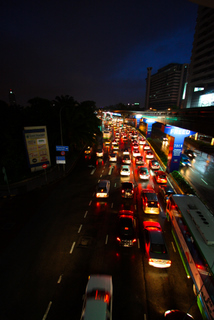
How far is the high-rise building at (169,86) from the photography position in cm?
14062

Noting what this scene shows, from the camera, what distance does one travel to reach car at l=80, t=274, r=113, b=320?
19.2 feet

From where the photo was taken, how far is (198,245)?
735 centimetres

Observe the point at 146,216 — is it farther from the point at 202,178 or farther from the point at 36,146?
the point at 36,146

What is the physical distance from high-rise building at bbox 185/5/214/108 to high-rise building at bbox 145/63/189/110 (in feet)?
220

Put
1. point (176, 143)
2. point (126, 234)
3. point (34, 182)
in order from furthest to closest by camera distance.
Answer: point (176, 143), point (34, 182), point (126, 234)

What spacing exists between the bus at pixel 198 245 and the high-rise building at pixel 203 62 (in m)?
55.8

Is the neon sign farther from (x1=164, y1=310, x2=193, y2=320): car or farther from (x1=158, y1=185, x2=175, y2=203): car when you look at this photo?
(x1=164, y1=310, x2=193, y2=320): car

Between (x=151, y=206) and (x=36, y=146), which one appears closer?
(x=151, y=206)

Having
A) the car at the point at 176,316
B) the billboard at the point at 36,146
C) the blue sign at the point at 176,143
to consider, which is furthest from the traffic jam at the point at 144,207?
the billboard at the point at 36,146

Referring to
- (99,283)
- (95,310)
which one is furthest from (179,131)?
(95,310)

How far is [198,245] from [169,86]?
168 m

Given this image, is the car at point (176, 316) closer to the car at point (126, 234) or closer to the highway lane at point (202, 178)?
the car at point (126, 234)

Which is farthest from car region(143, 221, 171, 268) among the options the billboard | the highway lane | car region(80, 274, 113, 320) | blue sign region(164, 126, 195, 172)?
the billboard

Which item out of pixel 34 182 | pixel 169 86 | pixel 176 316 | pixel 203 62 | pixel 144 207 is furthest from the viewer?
pixel 169 86
